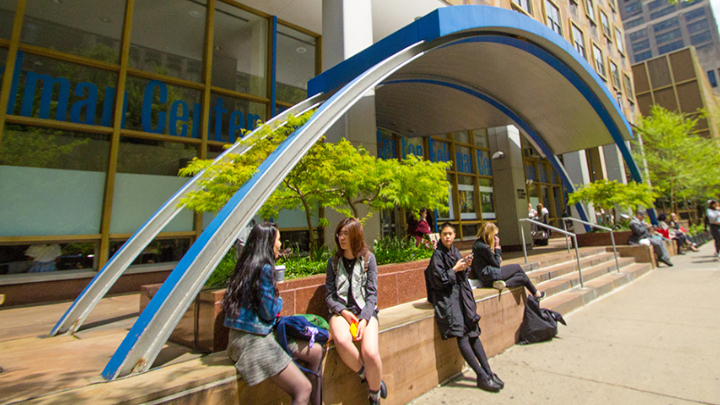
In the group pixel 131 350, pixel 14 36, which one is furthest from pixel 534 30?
pixel 14 36

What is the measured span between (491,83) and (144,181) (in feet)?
34.1

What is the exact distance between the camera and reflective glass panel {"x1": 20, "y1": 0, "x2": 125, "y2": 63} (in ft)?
23.3

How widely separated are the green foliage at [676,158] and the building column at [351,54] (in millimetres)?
24885

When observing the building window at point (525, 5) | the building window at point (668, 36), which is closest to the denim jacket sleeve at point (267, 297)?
the building window at point (525, 5)

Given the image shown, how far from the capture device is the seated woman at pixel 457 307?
3.64 m

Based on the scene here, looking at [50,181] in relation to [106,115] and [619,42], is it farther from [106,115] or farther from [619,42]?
[619,42]

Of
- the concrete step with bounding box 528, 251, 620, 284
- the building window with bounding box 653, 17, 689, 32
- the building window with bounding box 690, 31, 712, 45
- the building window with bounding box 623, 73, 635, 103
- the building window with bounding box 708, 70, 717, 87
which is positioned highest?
the building window with bounding box 653, 17, 689, 32

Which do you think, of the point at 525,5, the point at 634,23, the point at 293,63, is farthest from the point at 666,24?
the point at 293,63

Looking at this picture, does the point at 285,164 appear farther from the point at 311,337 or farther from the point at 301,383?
the point at 301,383

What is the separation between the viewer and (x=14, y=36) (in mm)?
6719

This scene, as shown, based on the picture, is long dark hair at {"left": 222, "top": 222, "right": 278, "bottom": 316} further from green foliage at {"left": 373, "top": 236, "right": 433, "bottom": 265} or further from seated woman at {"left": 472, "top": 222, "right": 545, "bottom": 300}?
A: seated woman at {"left": 472, "top": 222, "right": 545, "bottom": 300}

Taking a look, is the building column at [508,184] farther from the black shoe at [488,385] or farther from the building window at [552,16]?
the black shoe at [488,385]

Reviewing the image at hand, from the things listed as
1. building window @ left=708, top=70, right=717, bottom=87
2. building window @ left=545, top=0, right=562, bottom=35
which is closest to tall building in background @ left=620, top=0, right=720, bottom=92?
building window @ left=708, top=70, right=717, bottom=87

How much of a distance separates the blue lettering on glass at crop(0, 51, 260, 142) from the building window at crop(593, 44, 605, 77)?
25046 millimetres
